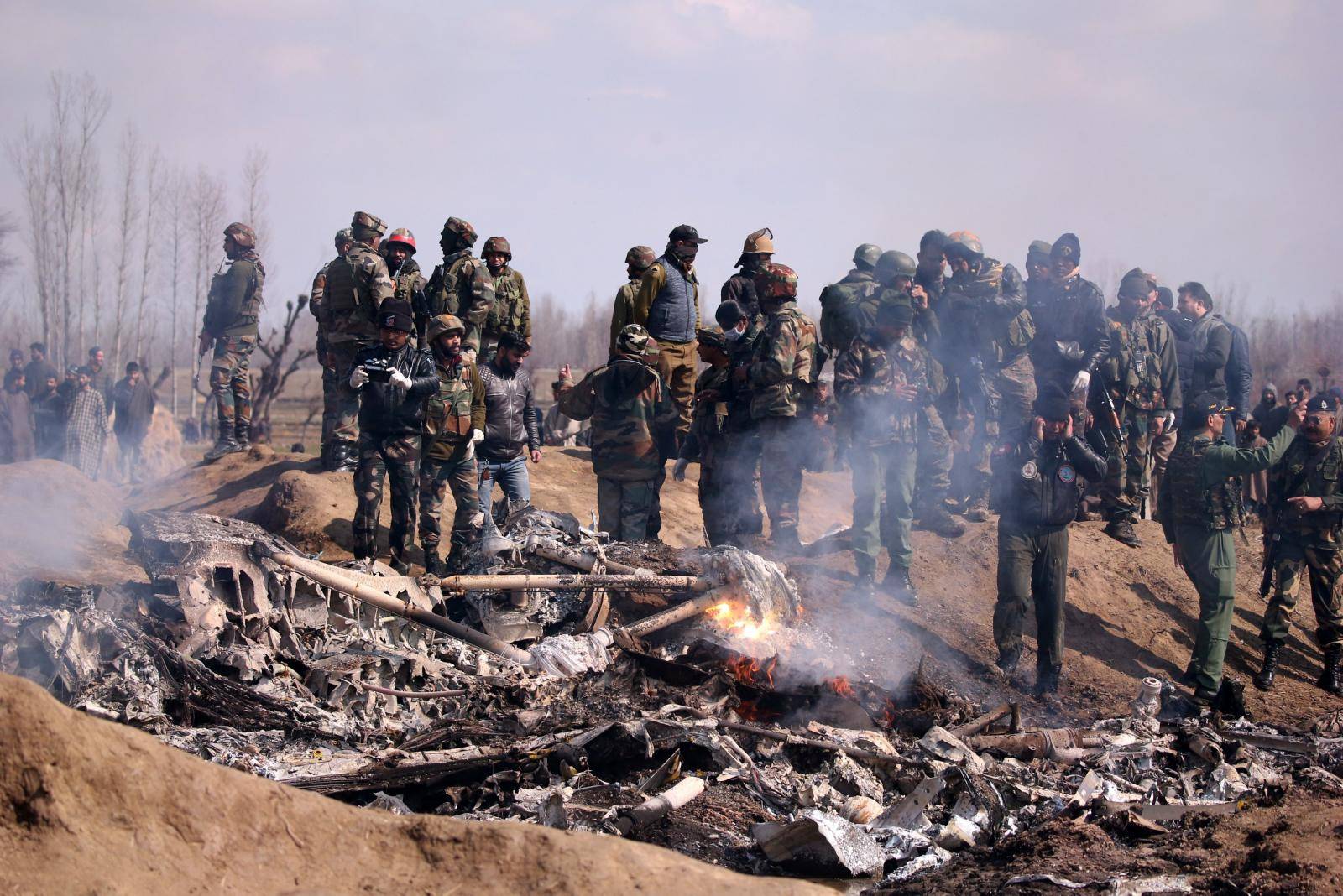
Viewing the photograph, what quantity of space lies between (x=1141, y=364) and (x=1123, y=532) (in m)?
1.64

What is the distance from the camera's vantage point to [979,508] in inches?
433

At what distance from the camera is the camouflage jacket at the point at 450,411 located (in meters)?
8.57

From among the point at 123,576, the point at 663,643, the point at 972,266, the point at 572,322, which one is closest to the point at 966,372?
the point at 972,266

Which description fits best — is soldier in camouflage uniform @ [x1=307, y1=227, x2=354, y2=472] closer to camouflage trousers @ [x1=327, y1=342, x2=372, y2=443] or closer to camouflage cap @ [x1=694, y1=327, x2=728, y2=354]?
camouflage trousers @ [x1=327, y1=342, x2=372, y2=443]

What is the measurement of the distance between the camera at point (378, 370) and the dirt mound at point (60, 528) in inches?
93.5

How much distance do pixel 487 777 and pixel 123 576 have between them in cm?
482

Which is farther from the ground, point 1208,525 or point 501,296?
point 501,296

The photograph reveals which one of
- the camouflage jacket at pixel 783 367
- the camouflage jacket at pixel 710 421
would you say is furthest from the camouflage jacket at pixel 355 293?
the camouflage jacket at pixel 783 367

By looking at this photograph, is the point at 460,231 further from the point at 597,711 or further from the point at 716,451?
the point at 597,711

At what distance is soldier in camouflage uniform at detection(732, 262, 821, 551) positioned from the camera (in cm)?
896

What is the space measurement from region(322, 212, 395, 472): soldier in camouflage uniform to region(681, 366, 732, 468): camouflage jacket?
9.56 ft

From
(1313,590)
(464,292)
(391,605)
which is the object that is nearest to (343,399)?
(464,292)

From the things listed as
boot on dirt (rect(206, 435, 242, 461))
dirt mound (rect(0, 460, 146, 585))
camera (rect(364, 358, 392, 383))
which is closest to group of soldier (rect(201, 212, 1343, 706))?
camera (rect(364, 358, 392, 383))

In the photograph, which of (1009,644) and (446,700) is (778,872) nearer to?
(446,700)
